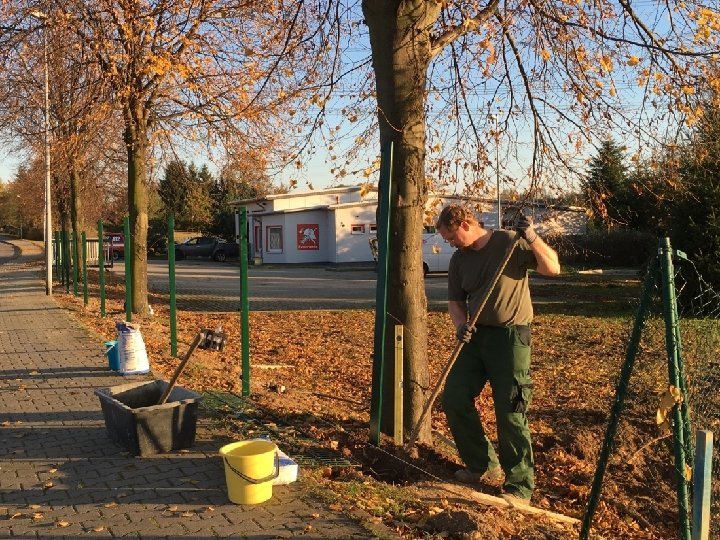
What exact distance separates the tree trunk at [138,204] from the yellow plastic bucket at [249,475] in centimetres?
1080

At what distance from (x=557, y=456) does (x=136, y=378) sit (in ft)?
15.0

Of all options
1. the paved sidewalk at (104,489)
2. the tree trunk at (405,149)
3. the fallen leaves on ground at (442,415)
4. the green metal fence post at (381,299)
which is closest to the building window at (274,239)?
the fallen leaves on ground at (442,415)

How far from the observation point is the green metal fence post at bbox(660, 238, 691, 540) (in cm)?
339

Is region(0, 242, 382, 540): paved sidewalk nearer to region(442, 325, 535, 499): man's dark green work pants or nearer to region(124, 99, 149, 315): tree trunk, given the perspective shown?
region(442, 325, 535, 499): man's dark green work pants

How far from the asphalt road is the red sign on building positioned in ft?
31.0

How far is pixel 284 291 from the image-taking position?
23.5 metres

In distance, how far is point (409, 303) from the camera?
19.7ft

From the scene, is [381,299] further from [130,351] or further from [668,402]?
[130,351]

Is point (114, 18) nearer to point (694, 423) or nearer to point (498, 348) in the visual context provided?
point (498, 348)

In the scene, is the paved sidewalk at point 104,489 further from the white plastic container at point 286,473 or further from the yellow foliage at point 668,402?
the yellow foliage at point 668,402

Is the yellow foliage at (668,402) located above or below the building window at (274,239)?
below

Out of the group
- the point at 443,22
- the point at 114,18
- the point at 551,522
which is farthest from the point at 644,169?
the point at 114,18

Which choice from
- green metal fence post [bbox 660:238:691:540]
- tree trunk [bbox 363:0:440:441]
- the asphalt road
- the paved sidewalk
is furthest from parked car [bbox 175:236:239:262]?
green metal fence post [bbox 660:238:691:540]

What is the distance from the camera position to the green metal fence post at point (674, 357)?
3391 mm
